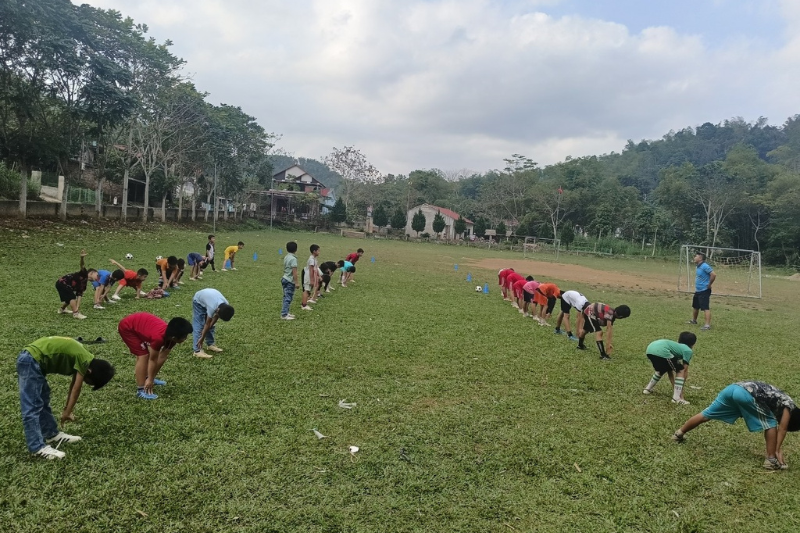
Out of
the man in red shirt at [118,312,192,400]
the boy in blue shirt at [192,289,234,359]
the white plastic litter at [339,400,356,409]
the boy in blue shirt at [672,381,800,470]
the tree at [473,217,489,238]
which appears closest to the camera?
the boy in blue shirt at [672,381,800,470]

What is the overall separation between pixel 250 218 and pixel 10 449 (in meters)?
56.2

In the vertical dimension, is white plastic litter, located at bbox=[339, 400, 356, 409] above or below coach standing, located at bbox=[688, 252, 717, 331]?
below

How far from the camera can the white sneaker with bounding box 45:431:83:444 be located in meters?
4.41

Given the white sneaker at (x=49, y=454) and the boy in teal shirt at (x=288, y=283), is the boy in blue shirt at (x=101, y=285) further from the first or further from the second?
the white sneaker at (x=49, y=454)

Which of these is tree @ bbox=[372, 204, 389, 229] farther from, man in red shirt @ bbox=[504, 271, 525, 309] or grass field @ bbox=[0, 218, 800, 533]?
grass field @ bbox=[0, 218, 800, 533]

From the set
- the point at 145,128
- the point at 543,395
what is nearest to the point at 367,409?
the point at 543,395

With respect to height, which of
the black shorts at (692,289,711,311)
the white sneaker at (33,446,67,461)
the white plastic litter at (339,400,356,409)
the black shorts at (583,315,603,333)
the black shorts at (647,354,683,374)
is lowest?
the white sneaker at (33,446,67,461)

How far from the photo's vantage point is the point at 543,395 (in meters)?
6.57

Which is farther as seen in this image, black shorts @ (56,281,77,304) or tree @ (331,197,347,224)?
tree @ (331,197,347,224)

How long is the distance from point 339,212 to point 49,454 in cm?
5869

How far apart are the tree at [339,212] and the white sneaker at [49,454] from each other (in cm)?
5863

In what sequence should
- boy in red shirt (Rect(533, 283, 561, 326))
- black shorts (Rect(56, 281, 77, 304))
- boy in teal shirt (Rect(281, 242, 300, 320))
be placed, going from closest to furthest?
black shorts (Rect(56, 281, 77, 304)) → boy in teal shirt (Rect(281, 242, 300, 320)) → boy in red shirt (Rect(533, 283, 561, 326))

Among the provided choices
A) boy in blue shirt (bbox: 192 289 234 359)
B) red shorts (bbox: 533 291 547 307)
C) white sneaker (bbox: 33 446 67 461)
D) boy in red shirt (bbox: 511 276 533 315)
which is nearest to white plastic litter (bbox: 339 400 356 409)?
boy in blue shirt (bbox: 192 289 234 359)

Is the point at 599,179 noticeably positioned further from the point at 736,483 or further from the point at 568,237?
the point at 736,483
